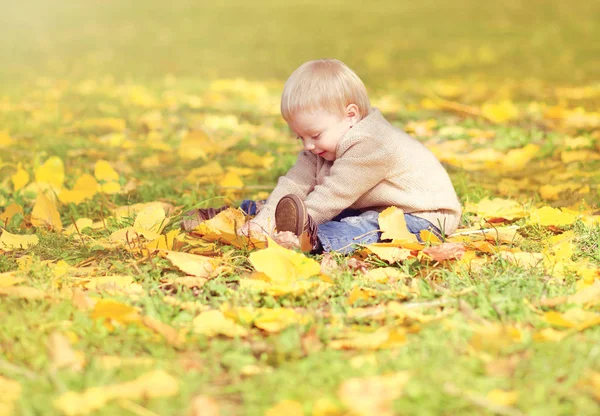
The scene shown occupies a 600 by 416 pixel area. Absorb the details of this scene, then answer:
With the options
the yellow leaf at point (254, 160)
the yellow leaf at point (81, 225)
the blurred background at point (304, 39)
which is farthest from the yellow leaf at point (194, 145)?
the blurred background at point (304, 39)

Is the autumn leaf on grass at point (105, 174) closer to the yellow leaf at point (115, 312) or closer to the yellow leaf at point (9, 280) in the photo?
the yellow leaf at point (9, 280)

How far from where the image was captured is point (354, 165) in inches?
106

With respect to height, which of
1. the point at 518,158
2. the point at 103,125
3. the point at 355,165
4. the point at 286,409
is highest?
the point at 355,165

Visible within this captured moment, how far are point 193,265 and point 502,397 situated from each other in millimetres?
1062

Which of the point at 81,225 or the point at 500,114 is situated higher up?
the point at 81,225

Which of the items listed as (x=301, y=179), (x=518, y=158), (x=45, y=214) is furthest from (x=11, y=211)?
(x=518, y=158)

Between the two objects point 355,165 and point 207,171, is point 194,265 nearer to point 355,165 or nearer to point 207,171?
point 355,165

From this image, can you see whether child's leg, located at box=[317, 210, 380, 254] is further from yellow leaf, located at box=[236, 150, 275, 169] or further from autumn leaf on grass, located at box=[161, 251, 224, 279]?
yellow leaf, located at box=[236, 150, 275, 169]

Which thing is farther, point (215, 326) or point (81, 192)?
point (81, 192)

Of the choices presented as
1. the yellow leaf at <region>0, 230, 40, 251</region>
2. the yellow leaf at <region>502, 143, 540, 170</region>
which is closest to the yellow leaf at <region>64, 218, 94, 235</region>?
the yellow leaf at <region>0, 230, 40, 251</region>

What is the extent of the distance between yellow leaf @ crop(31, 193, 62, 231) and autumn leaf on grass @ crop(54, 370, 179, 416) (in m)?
1.49

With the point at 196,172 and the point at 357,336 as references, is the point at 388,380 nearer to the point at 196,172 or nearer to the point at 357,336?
the point at 357,336

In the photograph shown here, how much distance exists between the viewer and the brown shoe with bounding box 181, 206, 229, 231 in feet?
9.32

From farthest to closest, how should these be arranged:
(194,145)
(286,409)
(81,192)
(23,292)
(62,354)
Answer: (194,145)
(81,192)
(23,292)
(62,354)
(286,409)
